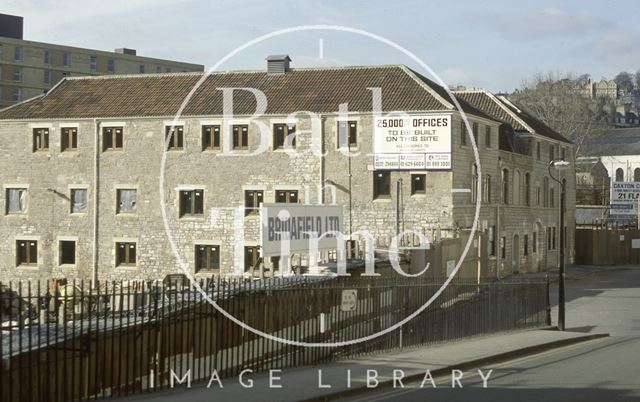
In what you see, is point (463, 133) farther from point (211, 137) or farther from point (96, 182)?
point (96, 182)

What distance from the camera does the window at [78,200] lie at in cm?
5297

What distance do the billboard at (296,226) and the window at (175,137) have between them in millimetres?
20298

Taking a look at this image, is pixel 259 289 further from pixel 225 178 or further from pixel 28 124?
pixel 28 124

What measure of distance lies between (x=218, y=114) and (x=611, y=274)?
90.9 ft

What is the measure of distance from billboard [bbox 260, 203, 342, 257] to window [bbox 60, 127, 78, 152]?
25.0 m

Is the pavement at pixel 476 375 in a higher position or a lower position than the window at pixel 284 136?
lower

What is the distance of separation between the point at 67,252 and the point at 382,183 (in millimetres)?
18314

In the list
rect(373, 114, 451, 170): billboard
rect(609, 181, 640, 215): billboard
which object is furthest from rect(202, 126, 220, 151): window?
rect(609, 181, 640, 215): billboard

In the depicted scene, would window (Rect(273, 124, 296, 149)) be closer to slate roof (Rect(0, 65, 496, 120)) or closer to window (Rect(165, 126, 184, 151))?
slate roof (Rect(0, 65, 496, 120))

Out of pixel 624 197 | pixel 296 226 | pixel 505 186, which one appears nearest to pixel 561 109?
pixel 624 197

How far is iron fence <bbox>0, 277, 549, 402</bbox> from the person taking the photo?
42.7ft

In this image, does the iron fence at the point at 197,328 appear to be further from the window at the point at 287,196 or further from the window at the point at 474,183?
the window at the point at 474,183

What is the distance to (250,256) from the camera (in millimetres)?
49656

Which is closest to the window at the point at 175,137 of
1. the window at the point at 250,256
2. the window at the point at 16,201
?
the window at the point at 250,256
